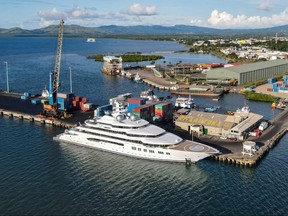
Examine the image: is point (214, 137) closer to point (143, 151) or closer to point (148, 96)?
point (143, 151)

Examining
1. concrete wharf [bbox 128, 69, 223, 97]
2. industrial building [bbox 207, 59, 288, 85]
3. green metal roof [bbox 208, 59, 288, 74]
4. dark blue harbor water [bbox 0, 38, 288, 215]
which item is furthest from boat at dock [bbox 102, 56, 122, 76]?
dark blue harbor water [bbox 0, 38, 288, 215]

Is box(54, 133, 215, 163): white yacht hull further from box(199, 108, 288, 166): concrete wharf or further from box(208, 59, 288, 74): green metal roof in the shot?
box(208, 59, 288, 74): green metal roof

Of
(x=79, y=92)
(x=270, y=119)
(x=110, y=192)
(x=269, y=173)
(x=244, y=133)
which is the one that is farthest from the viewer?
(x=79, y=92)

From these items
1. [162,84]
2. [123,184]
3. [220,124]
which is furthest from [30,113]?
[162,84]

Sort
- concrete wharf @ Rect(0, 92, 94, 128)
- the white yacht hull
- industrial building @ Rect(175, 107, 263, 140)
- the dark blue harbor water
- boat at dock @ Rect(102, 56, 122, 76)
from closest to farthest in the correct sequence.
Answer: the dark blue harbor water → the white yacht hull → industrial building @ Rect(175, 107, 263, 140) → concrete wharf @ Rect(0, 92, 94, 128) → boat at dock @ Rect(102, 56, 122, 76)

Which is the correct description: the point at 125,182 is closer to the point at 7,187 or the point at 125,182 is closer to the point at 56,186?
the point at 56,186

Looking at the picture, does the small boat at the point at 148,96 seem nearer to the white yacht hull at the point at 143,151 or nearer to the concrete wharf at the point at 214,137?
the concrete wharf at the point at 214,137

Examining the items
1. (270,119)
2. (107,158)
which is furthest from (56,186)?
(270,119)
